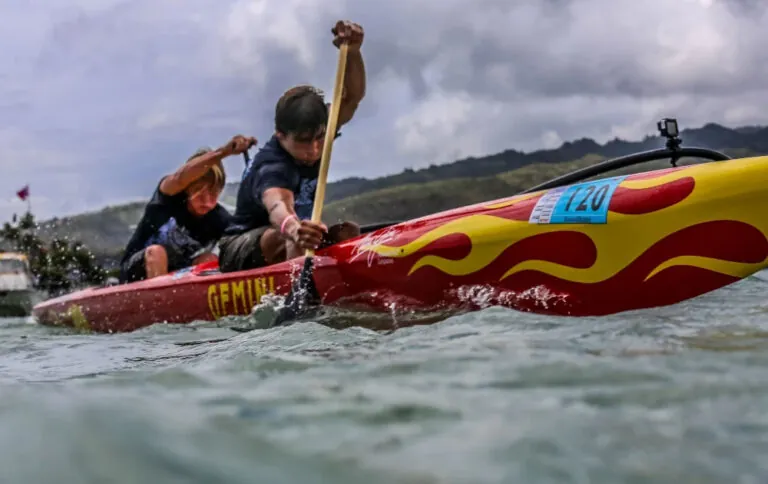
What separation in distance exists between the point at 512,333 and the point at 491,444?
1.20 meters

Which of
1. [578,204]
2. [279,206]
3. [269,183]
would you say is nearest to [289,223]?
[279,206]

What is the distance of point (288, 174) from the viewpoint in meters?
4.68

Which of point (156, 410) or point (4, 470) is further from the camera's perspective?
point (156, 410)

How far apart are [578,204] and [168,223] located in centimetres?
397

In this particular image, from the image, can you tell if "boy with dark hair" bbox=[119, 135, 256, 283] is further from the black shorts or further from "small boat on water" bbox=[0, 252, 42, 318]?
"small boat on water" bbox=[0, 252, 42, 318]

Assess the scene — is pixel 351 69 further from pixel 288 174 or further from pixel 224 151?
pixel 224 151

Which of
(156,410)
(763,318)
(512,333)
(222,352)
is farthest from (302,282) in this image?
(156,410)

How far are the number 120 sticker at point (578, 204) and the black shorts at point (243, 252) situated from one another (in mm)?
2000

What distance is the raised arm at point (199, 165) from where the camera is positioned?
19.0 ft

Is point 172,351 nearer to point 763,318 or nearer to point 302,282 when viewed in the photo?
point 302,282

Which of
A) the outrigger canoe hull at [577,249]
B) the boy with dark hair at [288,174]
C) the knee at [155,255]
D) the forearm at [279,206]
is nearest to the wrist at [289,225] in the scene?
the forearm at [279,206]

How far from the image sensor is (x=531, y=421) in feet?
4.46

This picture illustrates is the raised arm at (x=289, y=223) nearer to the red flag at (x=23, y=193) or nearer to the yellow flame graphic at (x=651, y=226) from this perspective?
the yellow flame graphic at (x=651, y=226)

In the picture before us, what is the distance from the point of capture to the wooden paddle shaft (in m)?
4.20
